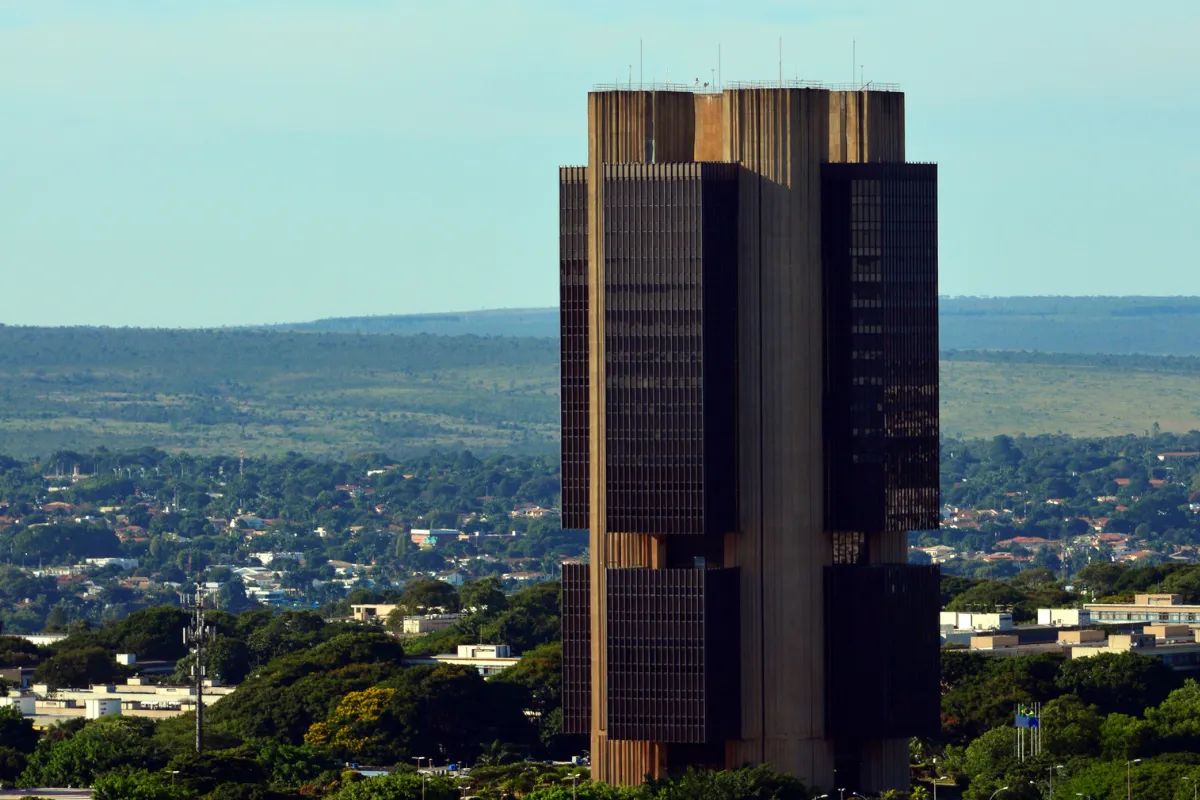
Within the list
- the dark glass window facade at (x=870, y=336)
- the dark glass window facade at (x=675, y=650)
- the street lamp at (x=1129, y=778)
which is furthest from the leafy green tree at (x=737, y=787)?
the street lamp at (x=1129, y=778)

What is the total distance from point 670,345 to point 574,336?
5424mm

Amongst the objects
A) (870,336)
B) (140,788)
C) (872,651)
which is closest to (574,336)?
(870,336)

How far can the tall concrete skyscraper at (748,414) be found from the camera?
165250 mm

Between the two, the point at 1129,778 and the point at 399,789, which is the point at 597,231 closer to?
the point at 399,789

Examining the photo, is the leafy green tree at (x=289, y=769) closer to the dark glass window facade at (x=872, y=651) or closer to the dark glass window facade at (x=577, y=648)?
the dark glass window facade at (x=577, y=648)

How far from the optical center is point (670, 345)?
543 feet

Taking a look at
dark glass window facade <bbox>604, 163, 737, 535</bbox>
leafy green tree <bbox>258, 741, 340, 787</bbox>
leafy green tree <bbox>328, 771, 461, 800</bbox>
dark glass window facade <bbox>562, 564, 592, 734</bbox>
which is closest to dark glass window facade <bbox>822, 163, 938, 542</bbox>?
dark glass window facade <bbox>604, 163, 737, 535</bbox>

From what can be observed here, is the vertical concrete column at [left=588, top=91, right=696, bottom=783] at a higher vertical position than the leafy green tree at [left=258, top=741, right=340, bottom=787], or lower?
higher

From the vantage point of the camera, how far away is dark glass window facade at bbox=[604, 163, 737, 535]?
164750 millimetres

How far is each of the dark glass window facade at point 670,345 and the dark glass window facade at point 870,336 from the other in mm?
5116

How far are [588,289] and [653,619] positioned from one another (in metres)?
16.4

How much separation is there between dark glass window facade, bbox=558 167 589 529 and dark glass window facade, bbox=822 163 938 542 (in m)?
11.8

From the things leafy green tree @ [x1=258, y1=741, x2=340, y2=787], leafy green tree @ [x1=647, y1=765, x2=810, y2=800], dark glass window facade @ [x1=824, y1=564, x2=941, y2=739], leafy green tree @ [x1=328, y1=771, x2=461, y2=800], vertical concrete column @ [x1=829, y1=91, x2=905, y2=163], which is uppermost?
vertical concrete column @ [x1=829, y1=91, x2=905, y2=163]

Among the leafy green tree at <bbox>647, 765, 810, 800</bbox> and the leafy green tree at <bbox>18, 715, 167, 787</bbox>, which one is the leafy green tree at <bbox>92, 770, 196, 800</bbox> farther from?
the leafy green tree at <bbox>647, 765, 810, 800</bbox>
